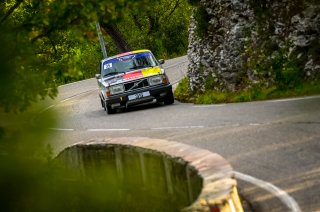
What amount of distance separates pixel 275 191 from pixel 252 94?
924 cm

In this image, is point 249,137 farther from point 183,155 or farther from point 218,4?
point 218,4

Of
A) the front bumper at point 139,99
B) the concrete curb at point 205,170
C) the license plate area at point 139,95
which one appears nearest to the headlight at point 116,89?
the front bumper at point 139,99

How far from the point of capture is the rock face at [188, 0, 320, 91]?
51.1ft

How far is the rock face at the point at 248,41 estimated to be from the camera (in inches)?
613

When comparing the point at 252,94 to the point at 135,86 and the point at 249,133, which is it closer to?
the point at 135,86

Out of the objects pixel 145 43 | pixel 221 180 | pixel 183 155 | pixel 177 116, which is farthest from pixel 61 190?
pixel 145 43

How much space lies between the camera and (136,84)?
19.4 m

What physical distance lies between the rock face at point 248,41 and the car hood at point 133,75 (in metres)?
1.56

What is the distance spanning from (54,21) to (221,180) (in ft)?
6.22

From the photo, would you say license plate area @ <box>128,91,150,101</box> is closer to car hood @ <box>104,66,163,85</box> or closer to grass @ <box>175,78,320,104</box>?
car hood @ <box>104,66,163,85</box>

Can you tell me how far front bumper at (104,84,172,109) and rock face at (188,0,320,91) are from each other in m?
1.31

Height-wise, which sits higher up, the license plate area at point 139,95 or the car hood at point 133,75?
the car hood at point 133,75

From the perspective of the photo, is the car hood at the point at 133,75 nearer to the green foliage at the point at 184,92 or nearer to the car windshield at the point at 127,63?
the car windshield at the point at 127,63

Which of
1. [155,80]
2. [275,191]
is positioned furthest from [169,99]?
[275,191]
